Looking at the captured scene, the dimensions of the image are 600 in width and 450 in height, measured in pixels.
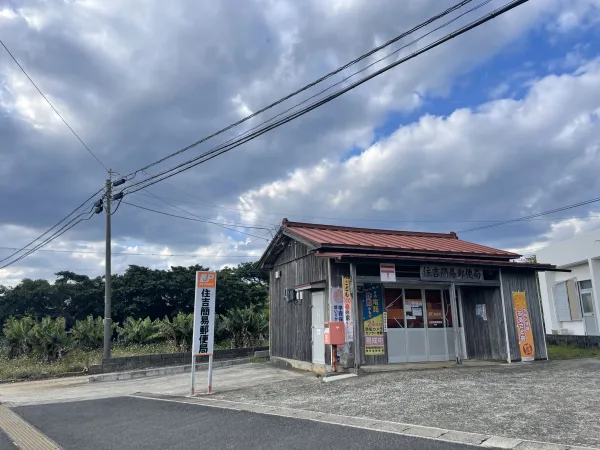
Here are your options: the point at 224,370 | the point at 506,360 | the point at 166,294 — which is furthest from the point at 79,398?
the point at 166,294

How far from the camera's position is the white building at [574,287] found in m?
17.5

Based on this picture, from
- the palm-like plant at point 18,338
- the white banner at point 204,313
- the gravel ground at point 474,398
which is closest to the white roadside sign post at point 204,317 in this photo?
the white banner at point 204,313

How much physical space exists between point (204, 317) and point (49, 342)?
10.7 m

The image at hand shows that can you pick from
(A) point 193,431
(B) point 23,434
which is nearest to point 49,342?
(B) point 23,434

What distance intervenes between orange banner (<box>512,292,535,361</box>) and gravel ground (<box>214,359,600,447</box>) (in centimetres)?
115

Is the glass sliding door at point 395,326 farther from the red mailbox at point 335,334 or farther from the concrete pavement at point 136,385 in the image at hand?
the concrete pavement at point 136,385

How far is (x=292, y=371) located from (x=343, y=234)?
453 cm

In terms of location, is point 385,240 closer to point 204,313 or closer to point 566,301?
point 204,313

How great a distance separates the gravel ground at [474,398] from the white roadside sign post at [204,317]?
104 cm

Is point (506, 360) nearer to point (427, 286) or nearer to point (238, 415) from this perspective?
point (427, 286)

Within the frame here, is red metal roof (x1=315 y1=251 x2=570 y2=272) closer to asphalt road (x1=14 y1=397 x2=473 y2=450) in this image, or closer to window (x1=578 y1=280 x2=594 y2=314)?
asphalt road (x1=14 y1=397 x2=473 y2=450)

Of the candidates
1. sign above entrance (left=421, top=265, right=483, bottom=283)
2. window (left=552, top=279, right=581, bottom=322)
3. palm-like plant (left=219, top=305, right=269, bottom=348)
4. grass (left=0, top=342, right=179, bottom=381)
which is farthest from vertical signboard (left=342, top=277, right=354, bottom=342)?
window (left=552, top=279, right=581, bottom=322)

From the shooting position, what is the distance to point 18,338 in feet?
63.4

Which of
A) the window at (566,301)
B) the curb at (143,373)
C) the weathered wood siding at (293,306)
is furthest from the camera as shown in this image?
the window at (566,301)
